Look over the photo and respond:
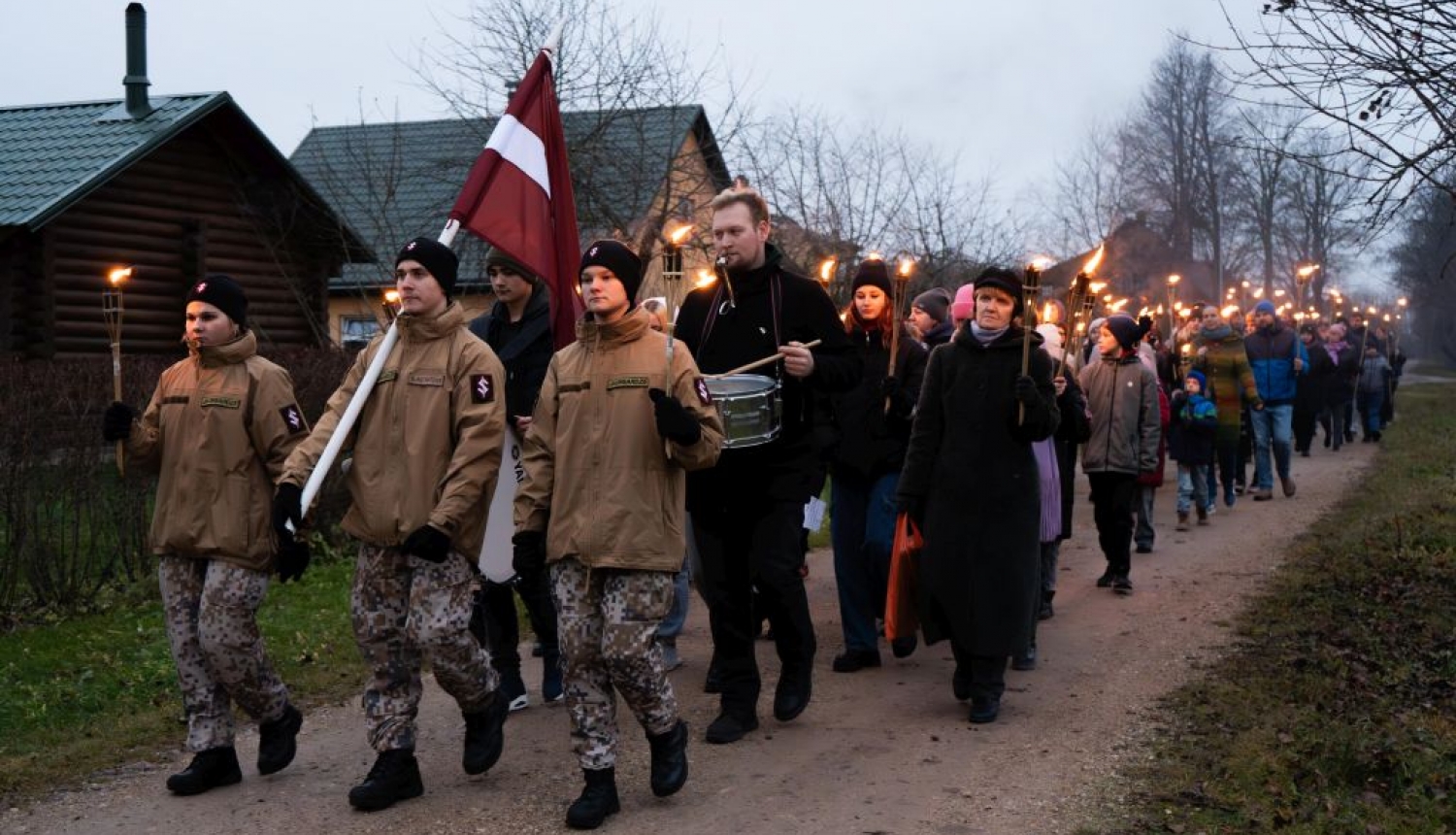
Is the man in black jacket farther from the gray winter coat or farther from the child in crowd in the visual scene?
the child in crowd

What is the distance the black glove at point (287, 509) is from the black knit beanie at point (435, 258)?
96 centimetres

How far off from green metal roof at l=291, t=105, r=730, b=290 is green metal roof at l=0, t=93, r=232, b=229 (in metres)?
2.06

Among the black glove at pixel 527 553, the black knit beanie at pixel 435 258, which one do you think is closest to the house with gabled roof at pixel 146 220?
the black knit beanie at pixel 435 258

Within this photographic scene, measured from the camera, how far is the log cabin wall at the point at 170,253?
2041cm

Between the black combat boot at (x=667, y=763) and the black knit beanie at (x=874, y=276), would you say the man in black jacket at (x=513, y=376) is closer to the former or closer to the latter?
the black combat boot at (x=667, y=763)

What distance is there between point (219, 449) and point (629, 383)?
5.51ft

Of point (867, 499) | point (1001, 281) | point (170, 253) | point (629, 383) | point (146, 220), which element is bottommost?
point (867, 499)

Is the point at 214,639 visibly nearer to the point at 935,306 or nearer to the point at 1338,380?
the point at 935,306

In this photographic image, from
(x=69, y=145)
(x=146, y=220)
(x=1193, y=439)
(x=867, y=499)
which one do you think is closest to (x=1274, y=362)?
(x=1193, y=439)

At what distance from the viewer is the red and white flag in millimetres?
6531

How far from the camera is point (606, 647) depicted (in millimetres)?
5656

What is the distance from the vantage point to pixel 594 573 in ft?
19.0

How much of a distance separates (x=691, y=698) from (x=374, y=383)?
268cm

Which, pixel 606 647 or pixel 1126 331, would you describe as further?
pixel 1126 331
